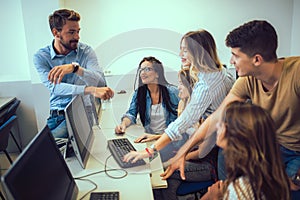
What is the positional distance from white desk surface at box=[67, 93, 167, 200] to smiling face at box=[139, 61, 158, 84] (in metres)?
0.15

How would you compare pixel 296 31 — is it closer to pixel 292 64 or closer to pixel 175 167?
pixel 292 64

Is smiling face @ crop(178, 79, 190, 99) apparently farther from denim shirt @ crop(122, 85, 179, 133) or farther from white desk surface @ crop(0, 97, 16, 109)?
white desk surface @ crop(0, 97, 16, 109)

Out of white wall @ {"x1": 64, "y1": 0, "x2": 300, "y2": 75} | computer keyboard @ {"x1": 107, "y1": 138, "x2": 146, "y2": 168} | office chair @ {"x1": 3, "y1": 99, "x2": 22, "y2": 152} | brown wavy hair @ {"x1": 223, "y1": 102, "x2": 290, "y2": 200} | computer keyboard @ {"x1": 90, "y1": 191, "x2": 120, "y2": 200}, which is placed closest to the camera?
brown wavy hair @ {"x1": 223, "y1": 102, "x2": 290, "y2": 200}

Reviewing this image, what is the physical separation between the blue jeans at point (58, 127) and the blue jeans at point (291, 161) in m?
1.24

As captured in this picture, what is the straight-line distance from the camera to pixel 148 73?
1812 mm

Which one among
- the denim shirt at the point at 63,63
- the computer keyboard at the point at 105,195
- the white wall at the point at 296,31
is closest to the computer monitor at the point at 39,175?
the computer keyboard at the point at 105,195

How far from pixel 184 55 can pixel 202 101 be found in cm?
26

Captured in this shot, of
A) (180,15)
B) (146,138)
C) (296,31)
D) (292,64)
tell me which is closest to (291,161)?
(292,64)

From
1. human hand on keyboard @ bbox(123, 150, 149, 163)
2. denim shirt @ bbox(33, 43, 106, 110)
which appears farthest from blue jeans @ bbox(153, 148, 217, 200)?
denim shirt @ bbox(33, 43, 106, 110)

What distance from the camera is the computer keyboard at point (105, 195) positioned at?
120 centimetres

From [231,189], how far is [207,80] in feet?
2.11

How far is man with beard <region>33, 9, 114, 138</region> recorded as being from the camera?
5.83 feet

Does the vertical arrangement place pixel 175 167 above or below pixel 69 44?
below

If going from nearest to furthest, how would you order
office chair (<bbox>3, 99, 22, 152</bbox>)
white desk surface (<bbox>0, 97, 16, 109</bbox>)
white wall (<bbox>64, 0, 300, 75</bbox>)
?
1. office chair (<bbox>3, 99, 22, 152</bbox>)
2. white desk surface (<bbox>0, 97, 16, 109</bbox>)
3. white wall (<bbox>64, 0, 300, 75</bbox>)
